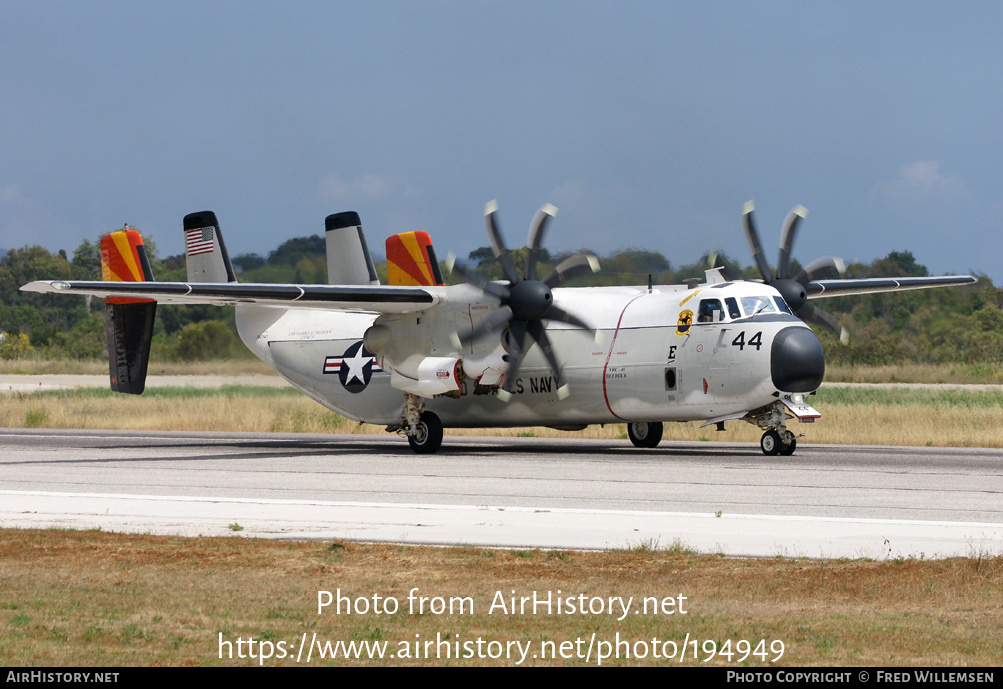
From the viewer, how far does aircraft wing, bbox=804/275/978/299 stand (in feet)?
95.8

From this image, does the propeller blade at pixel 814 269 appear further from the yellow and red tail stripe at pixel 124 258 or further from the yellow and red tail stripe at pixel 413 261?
the yellow and red tail stripe at pixel 124 258

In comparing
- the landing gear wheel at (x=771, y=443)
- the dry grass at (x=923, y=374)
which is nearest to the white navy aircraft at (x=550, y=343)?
the landing gear wheel at (x=771, y=443)

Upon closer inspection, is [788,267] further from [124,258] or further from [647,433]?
[124,258]

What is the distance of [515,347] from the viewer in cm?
2531

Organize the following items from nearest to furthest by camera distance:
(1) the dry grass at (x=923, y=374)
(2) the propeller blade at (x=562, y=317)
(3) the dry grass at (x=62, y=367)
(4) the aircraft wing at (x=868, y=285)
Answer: (2) the propeller blade at (x=562, y=317) < (4) the aircraft wing at (x=868, y=285) < (3) the dry grass at (x=62, y=367) < (1) the dry grass at (x=923, y=374)

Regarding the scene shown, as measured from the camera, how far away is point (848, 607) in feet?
31.6

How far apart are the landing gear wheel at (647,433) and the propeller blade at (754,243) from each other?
4.44m

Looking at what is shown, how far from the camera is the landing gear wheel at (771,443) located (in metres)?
24.3

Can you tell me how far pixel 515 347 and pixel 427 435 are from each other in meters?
3.47

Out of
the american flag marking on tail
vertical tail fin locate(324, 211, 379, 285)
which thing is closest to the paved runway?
vertical tail fin locate(324, 211, 379, 285)

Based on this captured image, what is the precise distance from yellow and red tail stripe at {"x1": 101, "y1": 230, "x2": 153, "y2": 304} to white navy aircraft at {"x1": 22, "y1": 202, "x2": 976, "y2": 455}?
1.44 m

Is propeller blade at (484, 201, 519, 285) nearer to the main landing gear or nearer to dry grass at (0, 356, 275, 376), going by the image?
the main landing gear

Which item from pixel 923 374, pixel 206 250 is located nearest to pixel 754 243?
pixel 206 250
